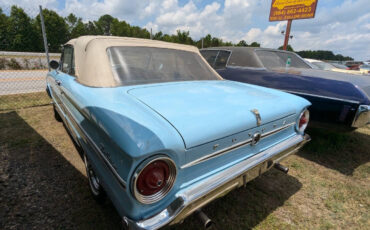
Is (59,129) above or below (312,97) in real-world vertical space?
below

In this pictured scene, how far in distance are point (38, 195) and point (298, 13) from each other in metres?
17.4

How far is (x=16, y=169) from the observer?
8.39ft

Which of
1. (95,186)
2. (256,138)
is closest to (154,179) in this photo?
(256,138)

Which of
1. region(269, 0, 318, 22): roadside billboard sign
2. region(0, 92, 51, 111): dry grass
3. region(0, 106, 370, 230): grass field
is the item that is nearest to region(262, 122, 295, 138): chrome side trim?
region(0, 106, 370, 230): grass field

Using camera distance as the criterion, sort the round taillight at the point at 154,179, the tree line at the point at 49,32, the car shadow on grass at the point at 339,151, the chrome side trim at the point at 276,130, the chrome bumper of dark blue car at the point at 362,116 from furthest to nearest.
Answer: the tree line at the point at 49,32
the car shadow on grass at the point at 339,151
the chrome bumper of dark blue car at the point at 362,116
the chrome side trim at the point at 276,130
the round taillight at the point at 154,179

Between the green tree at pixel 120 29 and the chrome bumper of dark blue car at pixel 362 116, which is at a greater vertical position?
the green tree at pixel 120 29

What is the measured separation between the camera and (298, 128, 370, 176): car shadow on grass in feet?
10.2

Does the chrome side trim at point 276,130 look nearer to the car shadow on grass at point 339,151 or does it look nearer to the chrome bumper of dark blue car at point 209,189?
the chrome bumper of dark blue car at point 209,189

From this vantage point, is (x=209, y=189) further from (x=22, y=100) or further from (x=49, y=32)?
(x=49, y=32)

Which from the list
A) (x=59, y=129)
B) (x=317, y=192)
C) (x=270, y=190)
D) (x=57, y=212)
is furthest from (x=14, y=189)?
(x=317, y=192)

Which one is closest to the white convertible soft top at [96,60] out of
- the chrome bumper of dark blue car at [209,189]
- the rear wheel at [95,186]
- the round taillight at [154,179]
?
the rear wheel at [95,186]

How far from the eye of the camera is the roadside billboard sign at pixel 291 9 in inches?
540

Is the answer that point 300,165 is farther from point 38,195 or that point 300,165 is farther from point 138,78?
point 38,195

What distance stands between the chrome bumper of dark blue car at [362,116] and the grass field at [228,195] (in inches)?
29.0
